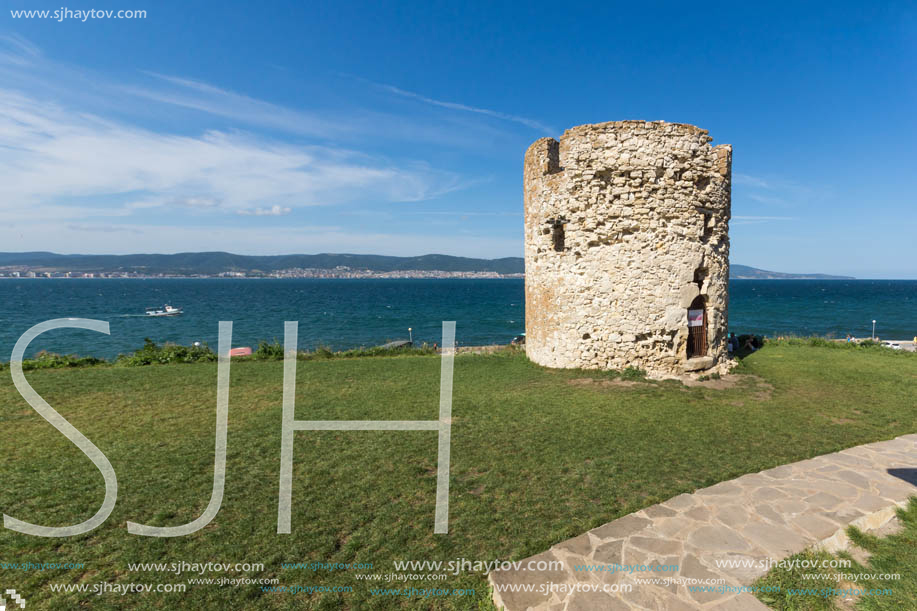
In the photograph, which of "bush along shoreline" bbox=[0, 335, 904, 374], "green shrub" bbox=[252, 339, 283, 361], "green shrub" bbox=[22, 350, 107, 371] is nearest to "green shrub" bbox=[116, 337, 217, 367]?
"bush along shoreline" bbox=[0, 335, 904, 374]

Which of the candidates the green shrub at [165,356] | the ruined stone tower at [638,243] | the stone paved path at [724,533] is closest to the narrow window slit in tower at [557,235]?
the ruined stone tower at [638,243]

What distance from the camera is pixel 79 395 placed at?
949 centimetres

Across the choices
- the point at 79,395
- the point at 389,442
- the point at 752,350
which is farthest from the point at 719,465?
the point at 79,395

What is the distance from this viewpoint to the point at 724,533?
4.19 metres

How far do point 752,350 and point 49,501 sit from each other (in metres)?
18.2

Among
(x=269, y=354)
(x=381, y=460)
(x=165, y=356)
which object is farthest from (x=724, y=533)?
(x=165, y=356)

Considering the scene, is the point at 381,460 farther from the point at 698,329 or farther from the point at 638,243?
the point at 698,329

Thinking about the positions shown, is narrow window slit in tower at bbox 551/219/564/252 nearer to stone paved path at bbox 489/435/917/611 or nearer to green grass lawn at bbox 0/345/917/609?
green grass lawn at bbox 0/345/917/609

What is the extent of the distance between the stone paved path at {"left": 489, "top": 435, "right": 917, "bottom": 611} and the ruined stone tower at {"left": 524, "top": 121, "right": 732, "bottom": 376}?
17.5ft

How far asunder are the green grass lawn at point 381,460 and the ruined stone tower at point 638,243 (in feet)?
3.76

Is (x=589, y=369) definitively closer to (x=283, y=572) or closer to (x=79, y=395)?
(x=283, y=572)

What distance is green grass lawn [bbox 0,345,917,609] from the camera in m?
3.91

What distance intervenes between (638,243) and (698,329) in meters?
3.07

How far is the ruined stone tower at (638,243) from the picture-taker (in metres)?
Result: 10.5
